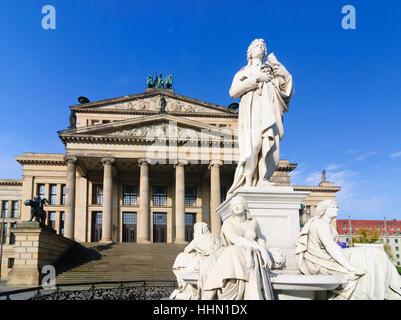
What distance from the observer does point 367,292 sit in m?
4.62

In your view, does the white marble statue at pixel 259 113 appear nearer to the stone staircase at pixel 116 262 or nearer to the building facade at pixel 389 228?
the stone staircase at pixel 116 262

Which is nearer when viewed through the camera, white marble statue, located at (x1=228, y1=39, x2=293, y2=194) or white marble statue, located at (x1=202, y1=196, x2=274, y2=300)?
white marble statue, located at (x1=202, y1=196, x2=274, y2=300)

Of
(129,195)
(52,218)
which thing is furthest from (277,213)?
(52,218)

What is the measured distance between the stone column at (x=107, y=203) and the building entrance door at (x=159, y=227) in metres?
9.01

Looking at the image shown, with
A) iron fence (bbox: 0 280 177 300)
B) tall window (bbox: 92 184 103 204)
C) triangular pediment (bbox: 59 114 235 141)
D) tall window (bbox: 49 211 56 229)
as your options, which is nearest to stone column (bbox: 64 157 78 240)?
triangular pediment (bbox: 59 114 235 141)

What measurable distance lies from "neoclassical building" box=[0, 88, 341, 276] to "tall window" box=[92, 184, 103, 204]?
12cm

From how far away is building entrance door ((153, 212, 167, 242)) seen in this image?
5084 centimetres

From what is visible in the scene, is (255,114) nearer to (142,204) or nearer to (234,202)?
(234,202)

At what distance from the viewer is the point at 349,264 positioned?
15.8 feet

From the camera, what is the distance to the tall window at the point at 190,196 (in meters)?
52.1

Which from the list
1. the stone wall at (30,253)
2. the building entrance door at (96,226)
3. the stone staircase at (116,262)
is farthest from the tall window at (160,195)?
the stone wall at (30,253)

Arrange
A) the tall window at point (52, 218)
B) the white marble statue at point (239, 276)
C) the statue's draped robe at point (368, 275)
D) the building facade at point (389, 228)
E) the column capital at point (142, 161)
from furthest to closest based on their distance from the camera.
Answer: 1. the building facade at point (389, 228)
2. the tall window at point (52, 218)
3. the column capital at point (142, 161)
4. the statue's draped robe at point (368, 275)
5. the white marble statue at point (239, 276)

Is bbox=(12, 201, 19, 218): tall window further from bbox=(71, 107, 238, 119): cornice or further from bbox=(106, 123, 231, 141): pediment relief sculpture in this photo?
bbox=(106, 123, 231, 141): pediment relief sculpture

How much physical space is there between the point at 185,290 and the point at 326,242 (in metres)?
2.71
